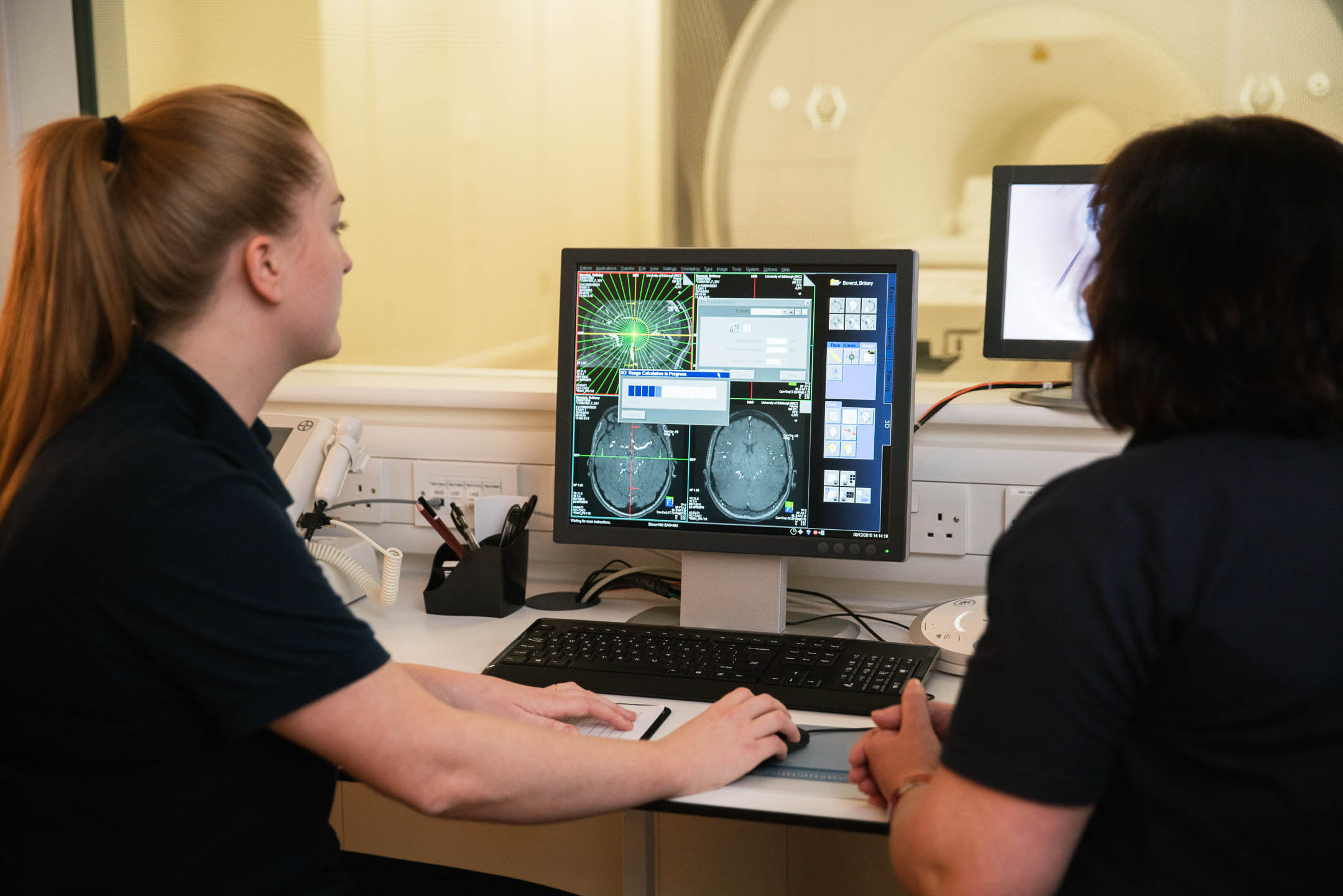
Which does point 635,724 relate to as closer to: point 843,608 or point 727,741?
point 727,741

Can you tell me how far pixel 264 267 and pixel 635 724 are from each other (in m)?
0.61

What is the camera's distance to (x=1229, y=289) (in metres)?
0.80

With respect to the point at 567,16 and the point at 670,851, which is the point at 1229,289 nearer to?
the point at 670,851

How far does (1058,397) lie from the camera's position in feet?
5.84

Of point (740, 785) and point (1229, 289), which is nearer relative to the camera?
point (1229, 289)

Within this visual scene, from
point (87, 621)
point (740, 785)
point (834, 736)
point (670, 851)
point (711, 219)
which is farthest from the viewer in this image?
point (711, 219)

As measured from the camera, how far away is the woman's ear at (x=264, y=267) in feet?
→ 3.49

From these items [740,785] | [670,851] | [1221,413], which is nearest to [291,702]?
[740,785]

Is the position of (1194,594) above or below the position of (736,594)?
above

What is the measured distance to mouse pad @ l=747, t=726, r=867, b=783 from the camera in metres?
1.14

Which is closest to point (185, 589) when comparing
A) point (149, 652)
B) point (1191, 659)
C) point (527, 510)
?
point (149, 652)

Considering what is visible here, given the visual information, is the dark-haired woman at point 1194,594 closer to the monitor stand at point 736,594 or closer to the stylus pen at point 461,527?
the monitor stand at point 736,594

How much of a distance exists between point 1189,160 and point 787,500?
803 mm

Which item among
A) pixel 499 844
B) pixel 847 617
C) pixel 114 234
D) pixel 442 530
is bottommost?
pixel 499 844
